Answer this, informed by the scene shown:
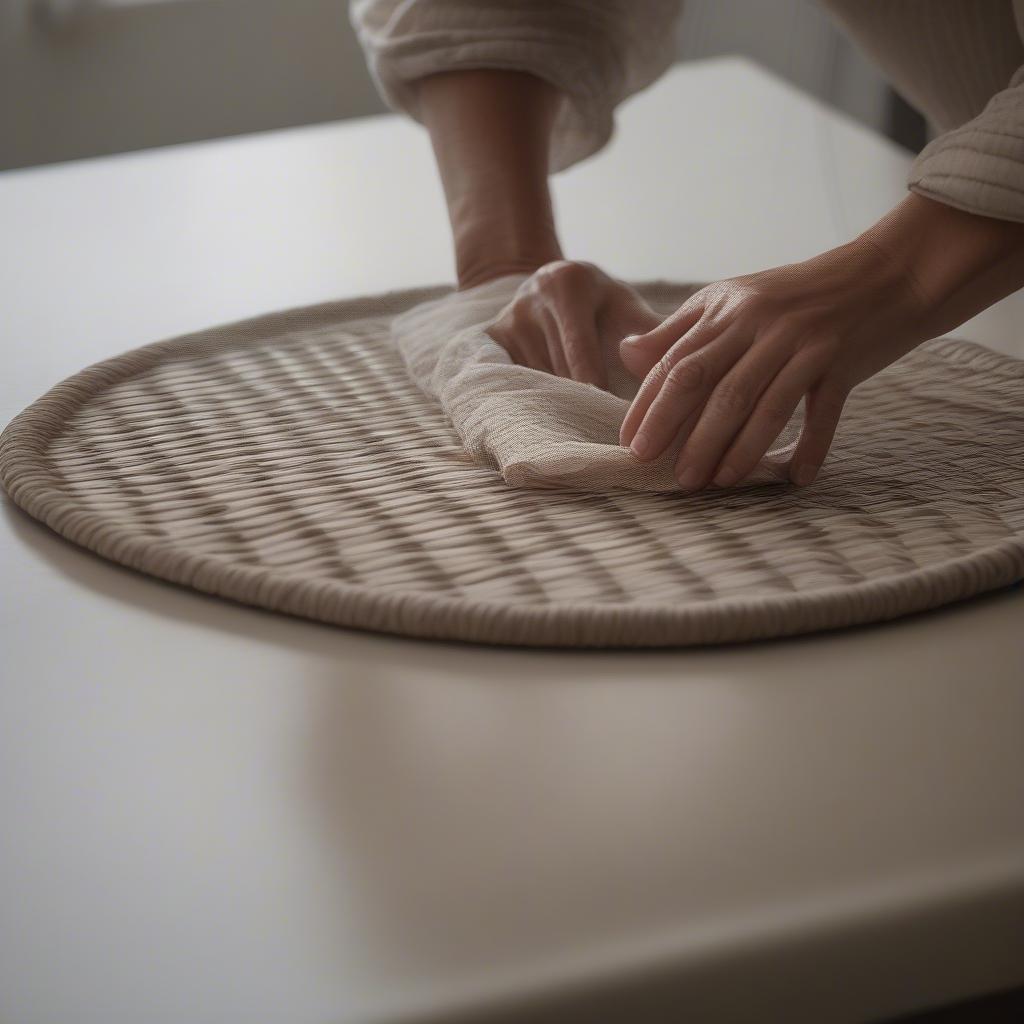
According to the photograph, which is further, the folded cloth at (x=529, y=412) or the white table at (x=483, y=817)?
the folded cloth at (x=529, y=412)

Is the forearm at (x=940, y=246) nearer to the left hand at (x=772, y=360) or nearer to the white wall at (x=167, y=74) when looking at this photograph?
the left hand at (x=772, y=360)

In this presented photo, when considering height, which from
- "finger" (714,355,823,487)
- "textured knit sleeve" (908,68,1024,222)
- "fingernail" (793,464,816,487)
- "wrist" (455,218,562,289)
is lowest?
"fingernail" (793,464,816,487)

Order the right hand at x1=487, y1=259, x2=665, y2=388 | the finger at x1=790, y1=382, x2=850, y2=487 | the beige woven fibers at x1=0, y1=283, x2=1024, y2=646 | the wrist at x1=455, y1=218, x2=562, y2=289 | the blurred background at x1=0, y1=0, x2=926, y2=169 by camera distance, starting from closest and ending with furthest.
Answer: the beige woven fibers at x1=0, y1=283, x2=1024, y2=646 < the finger at x1=790, y1=382, x2=850, y2=487 < the right hand at x1=487, y1=259, x2=665, y2=388 < the wrist at x1=455, y1=218, x2=562, y2=289 < the blurred background at x1=0, y1=0, x2=926, y2=169

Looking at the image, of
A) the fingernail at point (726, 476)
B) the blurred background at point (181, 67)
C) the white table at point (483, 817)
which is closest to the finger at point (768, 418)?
the fingernail at point (726, 476)

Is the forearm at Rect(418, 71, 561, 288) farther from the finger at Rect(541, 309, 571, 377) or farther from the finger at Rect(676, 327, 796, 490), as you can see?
the finger at Rect(676, 327, 796, 490)

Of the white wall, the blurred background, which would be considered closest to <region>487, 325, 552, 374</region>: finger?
the blurred background

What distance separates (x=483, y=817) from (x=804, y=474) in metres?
0.26

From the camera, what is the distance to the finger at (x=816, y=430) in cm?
58

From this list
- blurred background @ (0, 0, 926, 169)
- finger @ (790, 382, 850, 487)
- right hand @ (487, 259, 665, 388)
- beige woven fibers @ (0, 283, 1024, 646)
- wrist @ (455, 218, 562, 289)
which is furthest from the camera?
blurred background @ (0, 0, 926, 169)

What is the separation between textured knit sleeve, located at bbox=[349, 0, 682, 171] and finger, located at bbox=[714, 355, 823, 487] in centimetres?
38

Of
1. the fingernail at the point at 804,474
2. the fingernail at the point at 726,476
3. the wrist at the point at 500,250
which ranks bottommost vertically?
the fingernail at the point at 804,474

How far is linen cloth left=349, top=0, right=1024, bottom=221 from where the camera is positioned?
2.89 feet

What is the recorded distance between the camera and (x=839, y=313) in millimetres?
590

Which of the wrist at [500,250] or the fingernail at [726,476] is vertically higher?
the wrist at [500,250]
